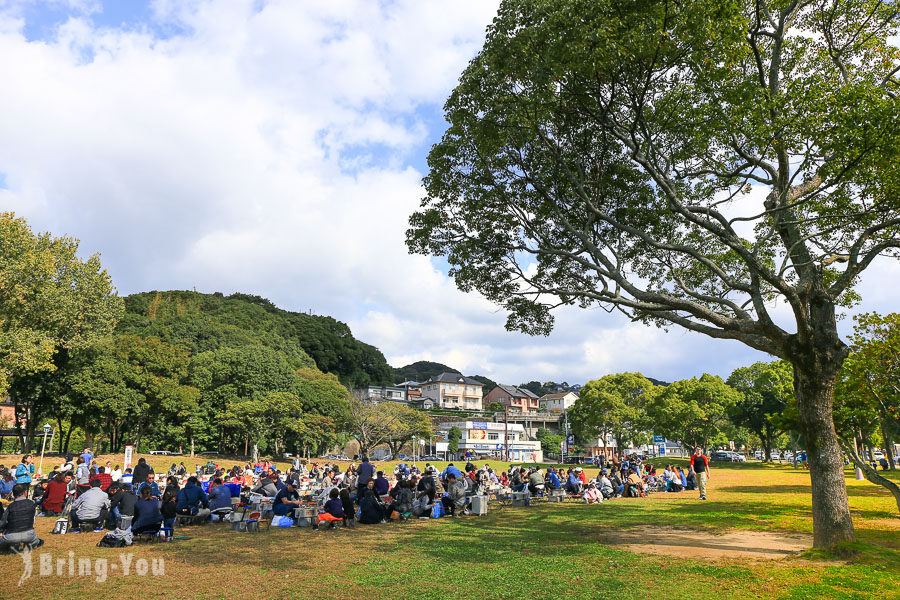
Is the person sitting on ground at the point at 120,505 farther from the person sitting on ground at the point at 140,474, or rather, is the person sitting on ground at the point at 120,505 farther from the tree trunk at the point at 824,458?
the tree trunk at the point at 824,458

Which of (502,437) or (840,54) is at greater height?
(840,54)

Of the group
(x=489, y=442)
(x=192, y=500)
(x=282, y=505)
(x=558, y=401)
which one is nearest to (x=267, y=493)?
(x=282, y=505)

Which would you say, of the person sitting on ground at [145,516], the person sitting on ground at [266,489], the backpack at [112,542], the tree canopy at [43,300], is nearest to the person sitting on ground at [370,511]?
the person sitting on ground at [266,489]

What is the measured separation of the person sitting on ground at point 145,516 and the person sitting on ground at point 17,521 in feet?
6.22

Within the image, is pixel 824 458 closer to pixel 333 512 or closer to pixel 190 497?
pixel 333 512

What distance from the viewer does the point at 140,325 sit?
5897 centimetres

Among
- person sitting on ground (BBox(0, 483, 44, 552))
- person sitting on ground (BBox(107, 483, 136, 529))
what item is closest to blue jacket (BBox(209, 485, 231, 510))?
person sitting on ground (BBox(107, 483, 136, 529))

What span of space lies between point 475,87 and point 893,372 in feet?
36.8

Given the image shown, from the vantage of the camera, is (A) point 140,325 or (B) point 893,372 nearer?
(B) point 893,372

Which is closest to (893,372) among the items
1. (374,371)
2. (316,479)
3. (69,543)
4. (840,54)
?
(840,54)

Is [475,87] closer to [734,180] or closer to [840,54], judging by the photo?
[734,180]

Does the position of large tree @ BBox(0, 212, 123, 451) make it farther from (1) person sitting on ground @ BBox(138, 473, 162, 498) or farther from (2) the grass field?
(2) the grass field

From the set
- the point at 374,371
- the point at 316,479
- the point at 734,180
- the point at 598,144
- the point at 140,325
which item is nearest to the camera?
the point at 734,180

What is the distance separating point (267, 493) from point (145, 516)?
396 centimetres
